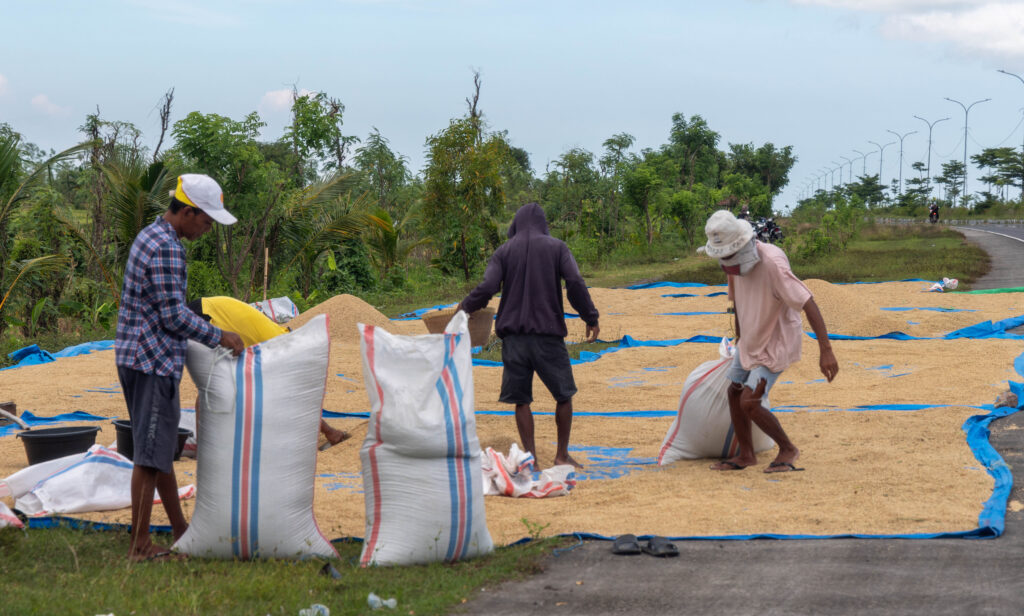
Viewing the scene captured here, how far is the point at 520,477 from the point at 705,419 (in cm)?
130

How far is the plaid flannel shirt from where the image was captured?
4008 millimetres

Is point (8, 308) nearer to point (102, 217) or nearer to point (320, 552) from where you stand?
point (102, 217)

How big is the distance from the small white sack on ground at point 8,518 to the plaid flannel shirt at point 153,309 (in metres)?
1.11

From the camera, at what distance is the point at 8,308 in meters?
14.0

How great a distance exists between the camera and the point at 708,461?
6.10m

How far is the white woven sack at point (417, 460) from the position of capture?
411 cm

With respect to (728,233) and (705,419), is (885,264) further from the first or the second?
(728,233)

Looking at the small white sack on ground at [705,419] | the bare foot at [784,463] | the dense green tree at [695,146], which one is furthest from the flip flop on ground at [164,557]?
the dense green tree at [695,146]

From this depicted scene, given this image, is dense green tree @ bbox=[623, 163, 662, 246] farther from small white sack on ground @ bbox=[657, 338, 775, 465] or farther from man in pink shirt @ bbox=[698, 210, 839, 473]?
man in pink shirt @ bbox=[698, 210, 839, 473]

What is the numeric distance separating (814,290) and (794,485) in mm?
9035

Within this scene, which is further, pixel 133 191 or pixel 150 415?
pixel 133 191

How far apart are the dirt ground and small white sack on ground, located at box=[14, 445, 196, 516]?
133 millimetres

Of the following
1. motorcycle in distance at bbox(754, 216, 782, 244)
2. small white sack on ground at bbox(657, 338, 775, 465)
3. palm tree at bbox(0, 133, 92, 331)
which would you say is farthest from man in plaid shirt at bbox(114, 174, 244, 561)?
motorcycle in distance at bbox(754, 216, 782, 244)

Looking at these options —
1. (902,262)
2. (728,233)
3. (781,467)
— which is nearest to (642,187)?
(902,262)
